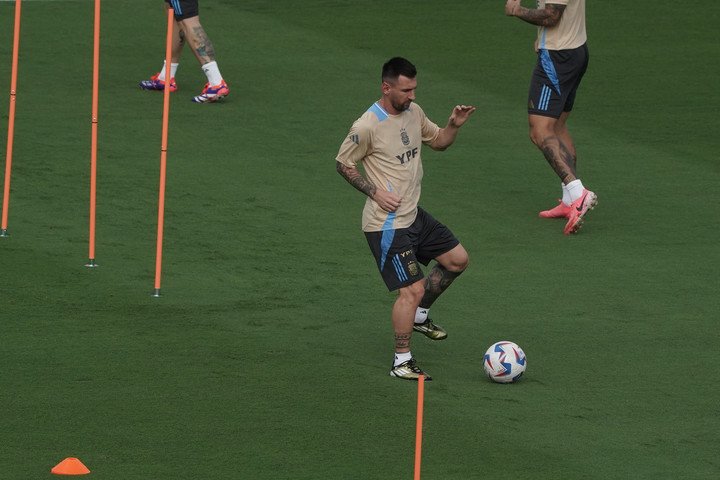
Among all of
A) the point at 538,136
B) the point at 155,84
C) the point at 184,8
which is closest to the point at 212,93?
the point at 155,84

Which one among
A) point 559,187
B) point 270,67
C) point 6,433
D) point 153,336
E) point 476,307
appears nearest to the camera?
point 6,433

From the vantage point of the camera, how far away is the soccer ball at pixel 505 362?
34.9 ft

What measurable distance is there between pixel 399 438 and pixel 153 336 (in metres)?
2.64

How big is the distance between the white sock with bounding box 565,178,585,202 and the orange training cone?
688 centimetres

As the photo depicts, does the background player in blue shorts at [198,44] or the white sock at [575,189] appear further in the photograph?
the background player in blue shorts at [198,44]

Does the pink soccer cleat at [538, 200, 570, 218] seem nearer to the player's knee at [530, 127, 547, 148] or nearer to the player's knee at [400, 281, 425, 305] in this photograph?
the player's knee at [530, 127, 547, 148]

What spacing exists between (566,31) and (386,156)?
4.54 m

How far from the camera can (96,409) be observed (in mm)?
10031

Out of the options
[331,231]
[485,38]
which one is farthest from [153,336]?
[485,38]

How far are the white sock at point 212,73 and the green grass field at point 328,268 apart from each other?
0.38 meters

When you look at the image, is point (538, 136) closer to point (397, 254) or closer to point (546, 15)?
point (546, 15)

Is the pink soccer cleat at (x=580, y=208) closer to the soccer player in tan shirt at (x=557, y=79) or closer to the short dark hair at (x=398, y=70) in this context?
the soccer player in tan shirt at (x=557, y=79)

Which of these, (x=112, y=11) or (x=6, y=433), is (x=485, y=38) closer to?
(x=112, y=11)

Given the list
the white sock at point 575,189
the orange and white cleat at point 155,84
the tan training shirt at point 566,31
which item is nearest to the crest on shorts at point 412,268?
the white sock at point 575,189
